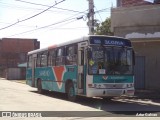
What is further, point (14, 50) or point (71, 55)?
→ point (14, 50)

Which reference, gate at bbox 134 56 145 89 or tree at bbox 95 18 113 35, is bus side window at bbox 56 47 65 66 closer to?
gate at bbox 134 56 145 89

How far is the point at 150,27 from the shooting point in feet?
84.9

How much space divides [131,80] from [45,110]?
5.06 meters

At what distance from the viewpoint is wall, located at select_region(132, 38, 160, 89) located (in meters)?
26.0

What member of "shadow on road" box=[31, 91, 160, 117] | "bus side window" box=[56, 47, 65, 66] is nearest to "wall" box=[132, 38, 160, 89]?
"shadow on road" box=[31, 91, 160, 117]

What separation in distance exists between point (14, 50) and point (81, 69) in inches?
2445

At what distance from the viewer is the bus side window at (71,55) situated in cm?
1891

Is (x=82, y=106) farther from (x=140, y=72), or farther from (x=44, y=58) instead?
(x=140, y=72)

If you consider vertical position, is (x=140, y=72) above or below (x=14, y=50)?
below

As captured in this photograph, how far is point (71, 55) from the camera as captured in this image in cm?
1934

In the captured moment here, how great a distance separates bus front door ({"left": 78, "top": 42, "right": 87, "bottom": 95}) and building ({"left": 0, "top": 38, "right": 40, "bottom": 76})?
59515 millimetres

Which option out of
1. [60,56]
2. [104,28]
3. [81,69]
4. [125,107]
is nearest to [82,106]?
[125,107]

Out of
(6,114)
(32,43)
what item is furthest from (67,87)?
(32,43)

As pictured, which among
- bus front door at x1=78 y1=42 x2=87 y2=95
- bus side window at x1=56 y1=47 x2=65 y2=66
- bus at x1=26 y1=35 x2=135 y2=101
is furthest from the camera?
bus side window at x1=56 y1=47 x2=65 y2=66
